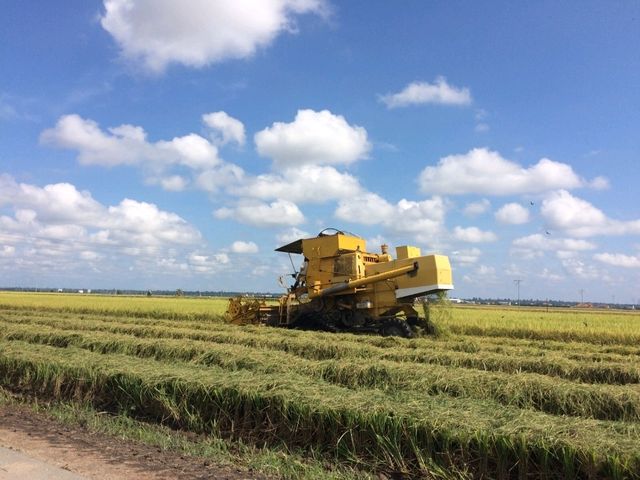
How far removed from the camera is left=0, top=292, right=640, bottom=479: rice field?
193 inches

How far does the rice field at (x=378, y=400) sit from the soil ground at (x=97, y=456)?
3.03 feet

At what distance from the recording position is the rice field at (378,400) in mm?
4895

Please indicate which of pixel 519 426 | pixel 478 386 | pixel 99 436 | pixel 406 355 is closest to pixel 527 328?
pixel 406 355

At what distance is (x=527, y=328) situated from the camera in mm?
18641

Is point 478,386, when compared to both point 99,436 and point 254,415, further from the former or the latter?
point 99,436

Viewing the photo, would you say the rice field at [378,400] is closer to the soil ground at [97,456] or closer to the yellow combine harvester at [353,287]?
the soil ground at [97,456]

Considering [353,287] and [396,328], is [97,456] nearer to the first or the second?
[396,328]

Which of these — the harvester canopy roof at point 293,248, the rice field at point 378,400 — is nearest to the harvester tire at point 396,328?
the rice field at point 378,400

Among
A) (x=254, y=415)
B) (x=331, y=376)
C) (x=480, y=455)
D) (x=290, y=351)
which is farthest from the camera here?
(x=290, y=351)

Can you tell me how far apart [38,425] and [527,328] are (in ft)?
53.3

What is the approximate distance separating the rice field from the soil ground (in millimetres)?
923

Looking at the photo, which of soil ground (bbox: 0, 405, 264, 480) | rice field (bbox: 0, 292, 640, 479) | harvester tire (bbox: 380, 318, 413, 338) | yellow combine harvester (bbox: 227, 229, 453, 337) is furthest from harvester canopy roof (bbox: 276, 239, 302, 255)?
soil ground (bbox: 0, 405, 264, 480)

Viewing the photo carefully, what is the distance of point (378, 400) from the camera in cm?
A: 626

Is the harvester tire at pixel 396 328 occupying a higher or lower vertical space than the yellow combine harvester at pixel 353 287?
lower
